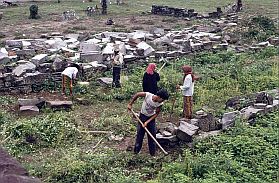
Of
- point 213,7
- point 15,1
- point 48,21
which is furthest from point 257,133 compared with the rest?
point 15,1

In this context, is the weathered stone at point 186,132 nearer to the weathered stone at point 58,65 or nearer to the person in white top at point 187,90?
the person in white top at point 187,90

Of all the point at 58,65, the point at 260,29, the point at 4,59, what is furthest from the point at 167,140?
the point at 260,29

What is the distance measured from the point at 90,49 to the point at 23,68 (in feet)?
9.13

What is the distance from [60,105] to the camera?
38.5ft

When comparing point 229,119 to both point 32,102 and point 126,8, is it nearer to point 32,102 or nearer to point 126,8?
point 32,102

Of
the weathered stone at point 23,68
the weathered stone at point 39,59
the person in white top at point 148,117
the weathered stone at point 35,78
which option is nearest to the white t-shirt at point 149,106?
the person in white top at point 148,117

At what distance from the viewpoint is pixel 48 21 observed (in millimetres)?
23281

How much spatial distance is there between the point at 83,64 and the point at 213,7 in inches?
662

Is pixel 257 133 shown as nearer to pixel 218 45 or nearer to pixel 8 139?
pixel 8 139

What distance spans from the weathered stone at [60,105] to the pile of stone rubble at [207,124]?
2.24 m

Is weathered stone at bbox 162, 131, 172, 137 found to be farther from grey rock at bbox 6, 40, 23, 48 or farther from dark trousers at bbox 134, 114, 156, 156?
grey rock at bbox 6, 40, 23, 48

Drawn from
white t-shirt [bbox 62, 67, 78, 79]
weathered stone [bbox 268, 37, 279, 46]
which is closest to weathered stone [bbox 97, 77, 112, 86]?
white t-shirt [bbox 62, 67, 78, 79]

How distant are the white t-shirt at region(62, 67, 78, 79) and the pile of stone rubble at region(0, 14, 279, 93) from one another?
18.6 inches

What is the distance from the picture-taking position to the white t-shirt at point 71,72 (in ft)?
42.1
